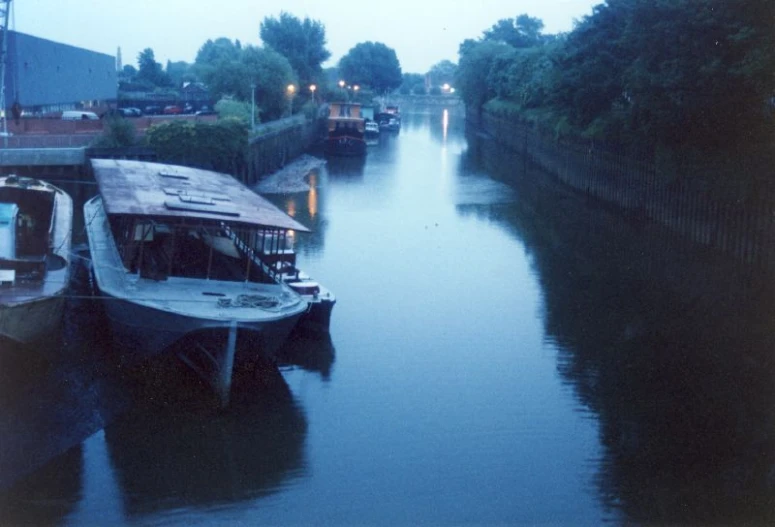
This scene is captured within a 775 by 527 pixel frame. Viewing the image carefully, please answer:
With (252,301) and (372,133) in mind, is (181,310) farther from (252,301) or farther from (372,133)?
(372,133)

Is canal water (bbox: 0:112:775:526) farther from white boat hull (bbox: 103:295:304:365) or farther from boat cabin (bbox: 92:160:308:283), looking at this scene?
boat cabin (bbox: 92:160:308:283)

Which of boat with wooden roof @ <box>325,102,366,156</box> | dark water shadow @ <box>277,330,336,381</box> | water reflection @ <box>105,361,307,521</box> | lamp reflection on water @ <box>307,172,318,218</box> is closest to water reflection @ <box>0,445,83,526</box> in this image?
water reflection @ <box>105,361,307,521</box>

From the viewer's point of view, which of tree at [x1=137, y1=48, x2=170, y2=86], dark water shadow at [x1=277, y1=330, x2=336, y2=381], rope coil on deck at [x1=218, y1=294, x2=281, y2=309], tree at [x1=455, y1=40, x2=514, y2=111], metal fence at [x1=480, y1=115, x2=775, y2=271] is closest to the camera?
rope coil on deck at [x1=218, y1=294, x2=281, y2=309]

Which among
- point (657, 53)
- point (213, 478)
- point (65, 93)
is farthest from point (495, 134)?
point (213, 478)

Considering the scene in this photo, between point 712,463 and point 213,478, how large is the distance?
6344 millimetres

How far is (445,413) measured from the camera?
13.5m

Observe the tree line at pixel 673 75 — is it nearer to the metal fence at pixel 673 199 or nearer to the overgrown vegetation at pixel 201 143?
the metal fence at pixel 673 199

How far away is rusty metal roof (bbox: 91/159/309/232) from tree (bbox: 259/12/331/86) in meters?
54.0

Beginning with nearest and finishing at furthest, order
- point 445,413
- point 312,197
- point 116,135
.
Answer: point 445,413 → point 116,135 → point 312,197

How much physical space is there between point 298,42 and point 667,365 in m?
62.9

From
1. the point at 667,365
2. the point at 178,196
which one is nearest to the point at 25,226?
the point at 178,196

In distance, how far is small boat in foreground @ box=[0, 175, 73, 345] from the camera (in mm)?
13226

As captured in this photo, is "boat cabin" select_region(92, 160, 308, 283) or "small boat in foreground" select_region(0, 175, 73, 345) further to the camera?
"boat cabin" select_region(92, 160, 308, 283)

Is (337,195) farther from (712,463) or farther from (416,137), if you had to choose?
(416,137)
